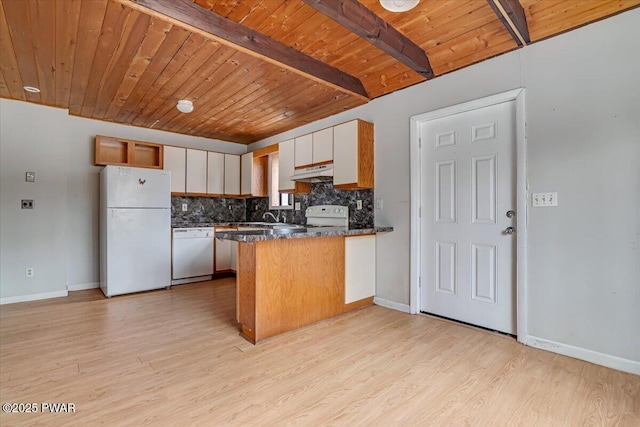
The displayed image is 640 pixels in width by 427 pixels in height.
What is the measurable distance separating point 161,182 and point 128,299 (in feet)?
5.13

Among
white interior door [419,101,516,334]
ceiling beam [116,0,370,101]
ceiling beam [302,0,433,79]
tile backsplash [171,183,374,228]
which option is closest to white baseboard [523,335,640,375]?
white interior door [419,101,516,334]

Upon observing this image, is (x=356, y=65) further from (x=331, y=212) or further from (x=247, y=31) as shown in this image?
(x=331, y=212)

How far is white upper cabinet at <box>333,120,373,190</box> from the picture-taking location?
3369 millimetres

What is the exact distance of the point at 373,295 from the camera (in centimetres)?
349

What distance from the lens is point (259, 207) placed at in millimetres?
5520

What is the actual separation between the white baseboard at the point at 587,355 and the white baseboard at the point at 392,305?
1078mm

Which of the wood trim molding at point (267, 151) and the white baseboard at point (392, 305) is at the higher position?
the wood trim molding at point (267, 151)

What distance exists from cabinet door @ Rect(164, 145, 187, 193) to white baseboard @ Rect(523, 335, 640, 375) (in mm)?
4727

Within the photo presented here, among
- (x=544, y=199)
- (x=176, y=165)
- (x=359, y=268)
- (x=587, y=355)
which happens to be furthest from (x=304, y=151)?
(x=587, y=355)

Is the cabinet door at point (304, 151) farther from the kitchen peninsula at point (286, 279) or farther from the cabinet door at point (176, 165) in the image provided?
the cabinet door at point (176, 165)

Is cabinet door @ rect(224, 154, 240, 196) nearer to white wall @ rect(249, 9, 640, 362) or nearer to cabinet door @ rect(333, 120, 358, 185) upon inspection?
cabinet door @ rect(333, 120, 358, 185)

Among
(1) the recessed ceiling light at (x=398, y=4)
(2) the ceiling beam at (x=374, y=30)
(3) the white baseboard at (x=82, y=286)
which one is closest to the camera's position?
(1) the recessed ceiling light at (x=398, y=4)

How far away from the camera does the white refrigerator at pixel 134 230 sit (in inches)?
148

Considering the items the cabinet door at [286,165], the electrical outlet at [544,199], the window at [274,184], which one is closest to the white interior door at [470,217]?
the electrical outlet at [544,199]
